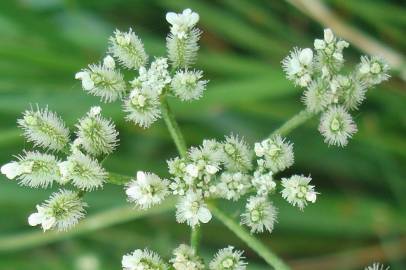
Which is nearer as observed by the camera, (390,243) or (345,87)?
(345,87)

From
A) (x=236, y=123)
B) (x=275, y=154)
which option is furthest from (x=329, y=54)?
(x=236, y=123)

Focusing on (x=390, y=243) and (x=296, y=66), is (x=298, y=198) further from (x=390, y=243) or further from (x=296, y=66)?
(x=390, y=243)

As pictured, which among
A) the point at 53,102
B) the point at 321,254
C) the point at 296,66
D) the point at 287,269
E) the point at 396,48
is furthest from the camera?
the point at 321,254

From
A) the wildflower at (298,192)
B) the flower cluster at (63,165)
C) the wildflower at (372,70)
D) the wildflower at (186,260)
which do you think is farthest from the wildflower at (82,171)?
the wildflower at (372,70)

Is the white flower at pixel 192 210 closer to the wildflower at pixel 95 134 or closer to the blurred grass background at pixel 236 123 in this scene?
the wildflower at pixel 95 134

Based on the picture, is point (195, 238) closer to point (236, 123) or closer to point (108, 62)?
point (108, 62)

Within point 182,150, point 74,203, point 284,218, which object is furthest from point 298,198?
point 284,218

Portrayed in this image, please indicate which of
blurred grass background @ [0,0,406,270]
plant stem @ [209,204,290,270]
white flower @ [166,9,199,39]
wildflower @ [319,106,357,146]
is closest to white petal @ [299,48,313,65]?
wildflower @ [319,106,357,146]
